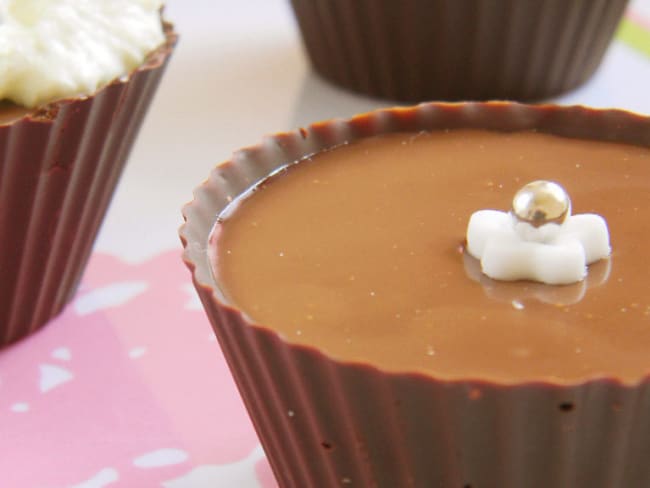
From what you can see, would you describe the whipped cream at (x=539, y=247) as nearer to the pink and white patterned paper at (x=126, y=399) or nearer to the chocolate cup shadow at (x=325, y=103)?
the pink and white patterned paper at (x=126, y=399)

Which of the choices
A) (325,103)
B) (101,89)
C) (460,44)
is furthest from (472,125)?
(325,103)

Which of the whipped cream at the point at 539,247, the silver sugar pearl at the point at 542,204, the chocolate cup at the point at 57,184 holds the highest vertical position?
the silver sugar pearl at the point at 542,204

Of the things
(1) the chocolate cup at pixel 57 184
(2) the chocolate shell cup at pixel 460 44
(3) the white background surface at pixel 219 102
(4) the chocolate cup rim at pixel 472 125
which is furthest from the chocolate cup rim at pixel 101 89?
(2) the chocolate shell cup at pixel 460 44

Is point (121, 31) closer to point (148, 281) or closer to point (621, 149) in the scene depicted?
point (148, 281)

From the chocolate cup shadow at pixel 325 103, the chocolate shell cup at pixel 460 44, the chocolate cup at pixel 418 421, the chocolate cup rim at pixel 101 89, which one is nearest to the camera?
the chocolate cup at pixel 418 421

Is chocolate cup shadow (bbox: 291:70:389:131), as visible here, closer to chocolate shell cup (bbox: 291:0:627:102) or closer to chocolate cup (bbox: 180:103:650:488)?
chocolate shell cup (bbox: 291:0:627:102)

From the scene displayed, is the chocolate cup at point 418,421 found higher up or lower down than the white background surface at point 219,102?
higher up

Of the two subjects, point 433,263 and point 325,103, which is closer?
point 433,263

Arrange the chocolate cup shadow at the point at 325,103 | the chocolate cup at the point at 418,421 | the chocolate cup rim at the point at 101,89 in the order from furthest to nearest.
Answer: the chocolate cup shadow at the point at 325,103 < the chocolate cup rim at the point at 101,89 < the chocolate cup at the point at 418,421

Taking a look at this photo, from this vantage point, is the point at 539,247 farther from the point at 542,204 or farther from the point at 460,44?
the point at 460,44
